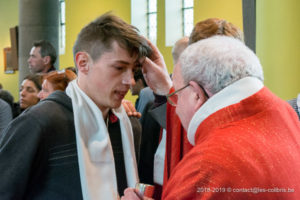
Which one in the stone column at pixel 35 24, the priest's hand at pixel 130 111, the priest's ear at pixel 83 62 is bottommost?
the priest's hand at pixel 130 111

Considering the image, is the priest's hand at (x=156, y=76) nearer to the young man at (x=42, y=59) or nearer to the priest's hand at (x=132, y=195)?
the priest's hand at (x=132, y=195)

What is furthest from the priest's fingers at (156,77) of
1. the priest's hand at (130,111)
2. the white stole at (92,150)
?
the white stole at (92,150)

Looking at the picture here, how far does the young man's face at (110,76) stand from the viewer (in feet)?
7.61

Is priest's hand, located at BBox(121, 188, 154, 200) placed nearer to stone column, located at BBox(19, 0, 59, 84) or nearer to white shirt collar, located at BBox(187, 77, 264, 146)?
white shirt collar, located at BBox(187, 77, 264, 146)

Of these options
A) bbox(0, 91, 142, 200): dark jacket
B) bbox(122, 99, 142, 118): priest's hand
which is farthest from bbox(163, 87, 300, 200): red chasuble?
bbox(122, 99, 142, 118): priest's hand

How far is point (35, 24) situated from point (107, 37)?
7971mm

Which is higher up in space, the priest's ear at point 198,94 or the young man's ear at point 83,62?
the young man's ear at point 83,62

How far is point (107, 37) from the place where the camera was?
7.77 feet

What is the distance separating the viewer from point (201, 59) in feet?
5.20

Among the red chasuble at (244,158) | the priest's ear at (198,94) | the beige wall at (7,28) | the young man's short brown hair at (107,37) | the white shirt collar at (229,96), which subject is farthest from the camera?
the beige wall at (7,28)

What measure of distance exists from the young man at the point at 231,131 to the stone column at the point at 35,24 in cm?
848

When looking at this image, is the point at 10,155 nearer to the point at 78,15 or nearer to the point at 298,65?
the point at 298,65

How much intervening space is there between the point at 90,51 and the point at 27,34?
8025 mm

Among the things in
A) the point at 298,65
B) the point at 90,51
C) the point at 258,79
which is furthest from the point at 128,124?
the point at 298,65
